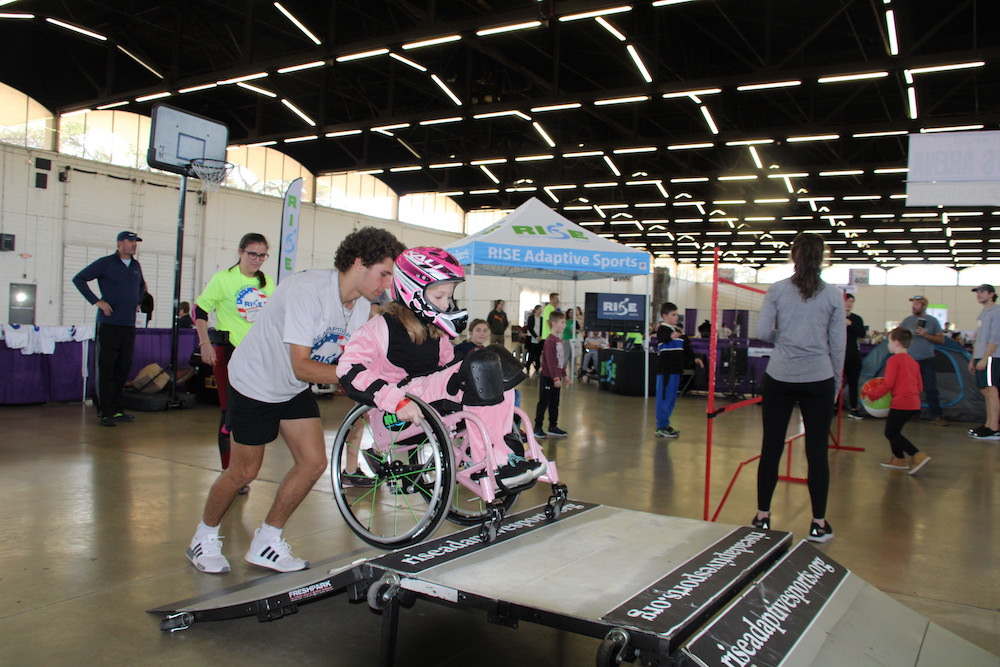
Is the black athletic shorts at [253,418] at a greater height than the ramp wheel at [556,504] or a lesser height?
greater

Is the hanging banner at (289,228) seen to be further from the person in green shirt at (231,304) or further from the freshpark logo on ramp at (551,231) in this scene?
the person in green shirt at (231,304)

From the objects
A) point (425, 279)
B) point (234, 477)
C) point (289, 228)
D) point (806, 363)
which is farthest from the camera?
point (289, 228)

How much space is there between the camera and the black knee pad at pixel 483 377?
2596 millimetres

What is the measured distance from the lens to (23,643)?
2363mm

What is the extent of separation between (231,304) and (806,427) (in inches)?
139

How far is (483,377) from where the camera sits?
2.60 meters

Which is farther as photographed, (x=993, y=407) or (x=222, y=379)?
(x=993, y=407)

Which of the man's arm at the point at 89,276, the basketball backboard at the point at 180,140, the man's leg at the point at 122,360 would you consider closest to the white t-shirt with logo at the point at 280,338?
the man's arm at the point at 89,276

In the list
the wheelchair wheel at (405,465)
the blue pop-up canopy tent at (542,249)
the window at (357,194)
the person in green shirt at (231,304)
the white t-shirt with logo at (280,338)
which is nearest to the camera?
the wheelchair wheel at (405,465)

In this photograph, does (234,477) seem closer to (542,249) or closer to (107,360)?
(107,360)

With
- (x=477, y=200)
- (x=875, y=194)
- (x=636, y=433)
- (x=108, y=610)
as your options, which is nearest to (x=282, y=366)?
(x=108, y=610)

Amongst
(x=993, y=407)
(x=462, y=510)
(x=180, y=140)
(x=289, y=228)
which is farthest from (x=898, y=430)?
(x=180, y=140)

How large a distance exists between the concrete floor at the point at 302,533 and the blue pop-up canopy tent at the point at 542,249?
298cm

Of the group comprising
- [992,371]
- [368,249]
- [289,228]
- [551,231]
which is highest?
[551,231]
